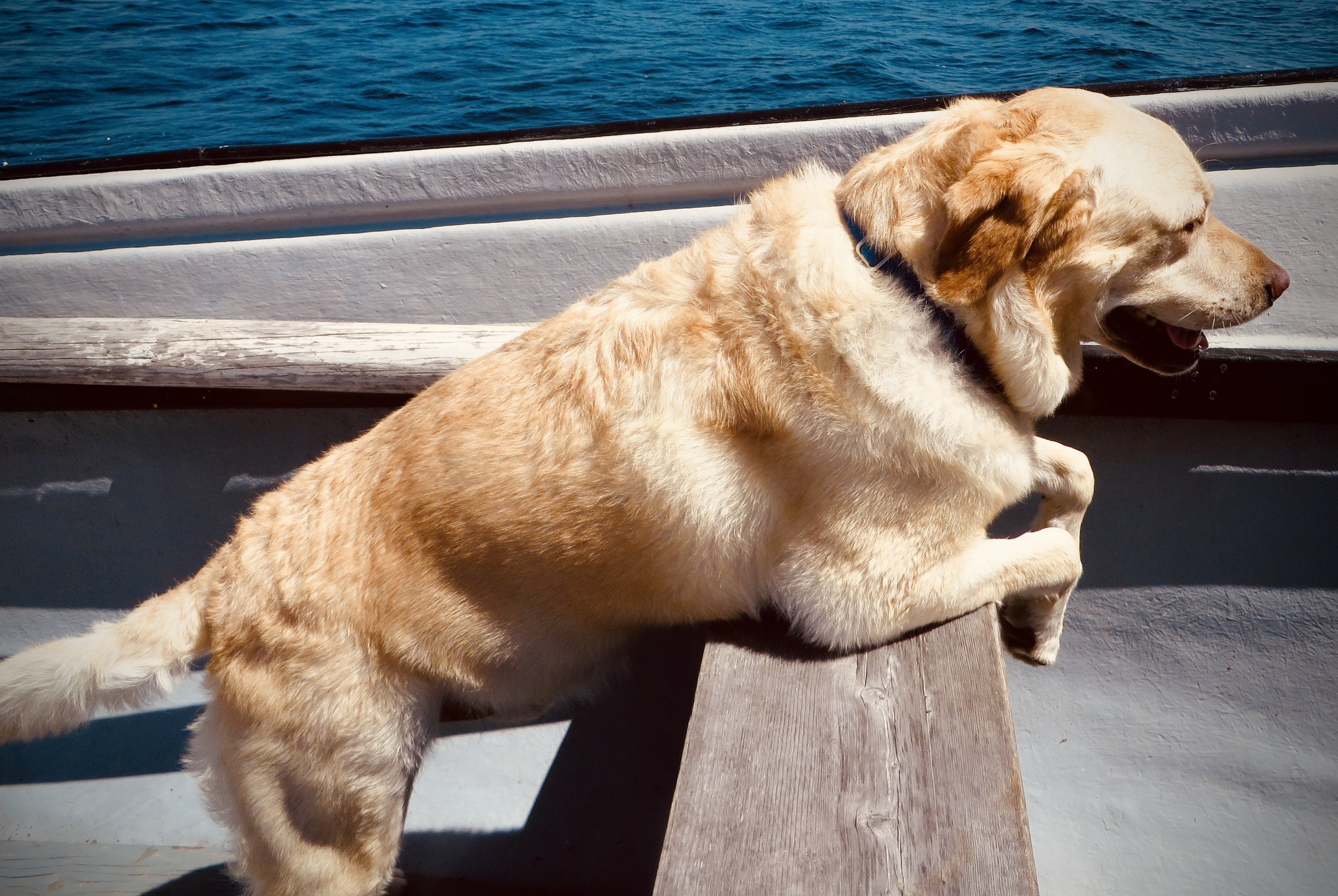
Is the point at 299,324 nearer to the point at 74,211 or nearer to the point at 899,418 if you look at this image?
the point at 74,211

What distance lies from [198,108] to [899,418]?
477 centimetres

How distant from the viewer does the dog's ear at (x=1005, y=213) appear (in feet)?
4.83

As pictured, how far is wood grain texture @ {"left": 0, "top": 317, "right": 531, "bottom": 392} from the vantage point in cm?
246

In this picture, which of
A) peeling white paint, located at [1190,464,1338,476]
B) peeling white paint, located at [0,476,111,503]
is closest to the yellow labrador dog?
peeling white paint, located at [1190,464,1338,476]

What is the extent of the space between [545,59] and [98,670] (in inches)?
176

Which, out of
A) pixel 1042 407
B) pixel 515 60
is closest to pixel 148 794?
pixel 1042 407

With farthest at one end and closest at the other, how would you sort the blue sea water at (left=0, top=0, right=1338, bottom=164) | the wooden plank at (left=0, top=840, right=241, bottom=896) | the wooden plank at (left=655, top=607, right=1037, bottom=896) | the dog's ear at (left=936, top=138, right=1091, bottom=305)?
the blue sea water at (left=0, top=0, right=1338, bottom=164), the wooden plank at (left=0, top=840, right=241, bottom=896), the dog's ear at (left=936, top=138, right=1091, bottom=305), the wooden plank at (left=655, top=607, right=1037, bottom=896)

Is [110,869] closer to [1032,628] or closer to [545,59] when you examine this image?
[1032,628]

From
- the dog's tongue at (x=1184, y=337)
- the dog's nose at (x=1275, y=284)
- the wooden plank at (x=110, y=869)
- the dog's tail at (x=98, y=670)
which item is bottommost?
the wooden plank at (x=110, y=869)

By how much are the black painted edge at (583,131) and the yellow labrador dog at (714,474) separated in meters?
1.07

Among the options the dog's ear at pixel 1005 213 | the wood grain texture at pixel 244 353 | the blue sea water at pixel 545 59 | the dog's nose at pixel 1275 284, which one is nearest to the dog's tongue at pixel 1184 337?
the dog's nose at pixel 1275 284

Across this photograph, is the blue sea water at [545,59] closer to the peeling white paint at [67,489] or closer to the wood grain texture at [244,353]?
the wood grain texture at [244,353]

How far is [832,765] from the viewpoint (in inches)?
54.6

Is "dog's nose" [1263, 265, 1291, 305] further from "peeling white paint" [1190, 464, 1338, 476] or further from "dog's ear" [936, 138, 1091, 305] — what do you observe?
"peeling white paint" [1190, 464, 1338, 476]
